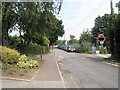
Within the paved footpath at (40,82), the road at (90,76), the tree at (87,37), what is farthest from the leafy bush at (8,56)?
the tree at (87,37)

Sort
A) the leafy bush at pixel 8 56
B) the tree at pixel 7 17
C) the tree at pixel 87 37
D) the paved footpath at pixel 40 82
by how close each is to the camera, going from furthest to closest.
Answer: the tree at pixel 87 37 → the tree at pixel 7 17 → the leafy bush at pixel 8 56 → the paved footpath at pixel 40 82

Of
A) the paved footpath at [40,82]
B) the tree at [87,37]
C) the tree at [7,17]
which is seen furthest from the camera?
the tree at [87,37]

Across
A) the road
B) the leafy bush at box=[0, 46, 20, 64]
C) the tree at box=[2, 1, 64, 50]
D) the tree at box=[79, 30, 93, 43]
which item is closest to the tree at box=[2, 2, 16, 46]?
the tree at box=[2, 1, 64, 50]

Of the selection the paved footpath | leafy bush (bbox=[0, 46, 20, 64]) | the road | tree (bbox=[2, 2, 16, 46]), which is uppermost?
tree (bbox=[2, 2, 16, 46])

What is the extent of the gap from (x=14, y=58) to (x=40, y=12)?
5.90 meters

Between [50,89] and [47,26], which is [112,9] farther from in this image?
[50,89]

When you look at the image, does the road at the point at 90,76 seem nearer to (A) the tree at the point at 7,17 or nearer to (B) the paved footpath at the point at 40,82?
(B) the paved footpath at the point at 40,82

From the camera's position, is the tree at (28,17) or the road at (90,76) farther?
the tree at (28,17)

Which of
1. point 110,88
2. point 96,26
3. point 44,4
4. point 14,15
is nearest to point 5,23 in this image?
point 14,15

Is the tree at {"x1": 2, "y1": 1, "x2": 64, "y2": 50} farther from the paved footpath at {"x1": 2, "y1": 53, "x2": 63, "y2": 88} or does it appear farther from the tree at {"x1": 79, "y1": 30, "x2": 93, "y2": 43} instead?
the tree at {"x1": 79, "y1": 30, "x2": 93, "y2": 43}

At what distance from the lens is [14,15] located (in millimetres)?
18391

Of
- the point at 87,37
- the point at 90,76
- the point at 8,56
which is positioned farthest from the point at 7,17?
the point at 87,37

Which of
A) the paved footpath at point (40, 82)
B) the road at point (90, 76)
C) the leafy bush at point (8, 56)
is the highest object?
the leafy bush at point (8, 56)

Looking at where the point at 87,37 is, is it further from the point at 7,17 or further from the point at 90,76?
the point at 90,76
